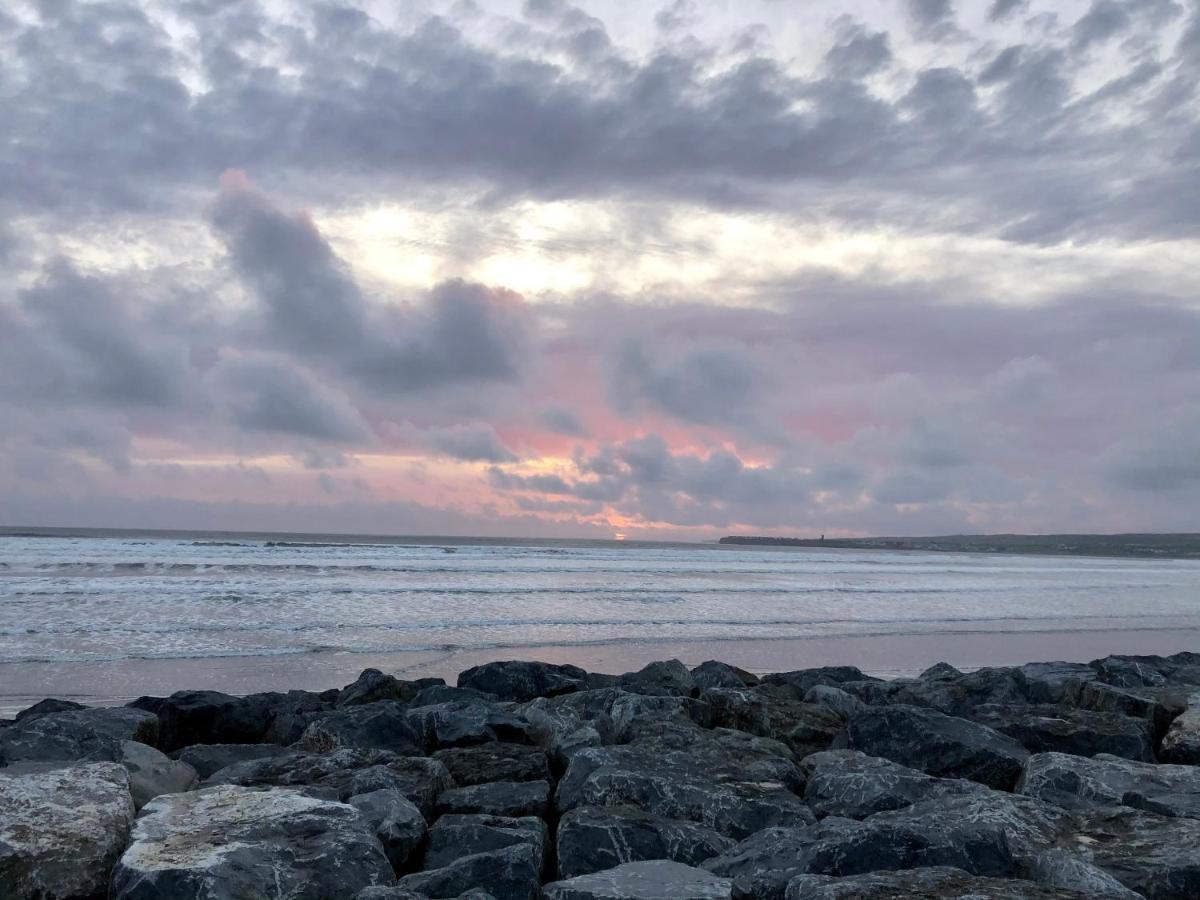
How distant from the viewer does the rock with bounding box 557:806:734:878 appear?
490cm

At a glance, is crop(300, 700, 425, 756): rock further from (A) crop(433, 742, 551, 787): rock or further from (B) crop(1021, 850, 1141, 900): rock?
(B) crop(1021, 850, 1141, 900): rock

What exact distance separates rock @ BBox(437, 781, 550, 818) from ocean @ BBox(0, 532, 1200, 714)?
22.9 ft

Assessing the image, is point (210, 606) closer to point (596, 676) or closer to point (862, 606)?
point (596, 676)

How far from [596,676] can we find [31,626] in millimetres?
11603

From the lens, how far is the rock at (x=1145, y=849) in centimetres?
402

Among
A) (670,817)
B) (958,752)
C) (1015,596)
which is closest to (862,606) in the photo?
(1015,596)

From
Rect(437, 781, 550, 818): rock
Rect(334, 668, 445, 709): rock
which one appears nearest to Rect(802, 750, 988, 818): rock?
Rect(437, 781, 550, 818): rock

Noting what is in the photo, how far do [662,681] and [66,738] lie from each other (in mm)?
6056

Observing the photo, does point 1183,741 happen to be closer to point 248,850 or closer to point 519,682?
point 519,682

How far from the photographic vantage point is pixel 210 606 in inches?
816

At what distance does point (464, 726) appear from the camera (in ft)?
25.5

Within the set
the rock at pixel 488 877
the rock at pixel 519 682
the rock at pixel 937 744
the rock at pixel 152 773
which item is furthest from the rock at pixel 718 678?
the rock at pixel 488 877

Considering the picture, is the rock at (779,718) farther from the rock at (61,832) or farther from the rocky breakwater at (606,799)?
the rock at (61,832)

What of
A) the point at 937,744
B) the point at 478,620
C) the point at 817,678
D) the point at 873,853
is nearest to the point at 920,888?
the point at 873,853
